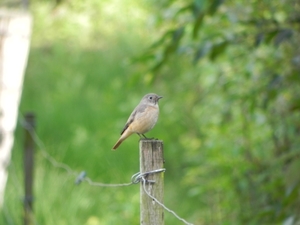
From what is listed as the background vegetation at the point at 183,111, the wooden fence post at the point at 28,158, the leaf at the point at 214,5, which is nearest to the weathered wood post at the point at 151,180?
the background vegetation at the point at 183,111

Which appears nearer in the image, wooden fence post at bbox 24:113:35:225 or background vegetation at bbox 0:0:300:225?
background vegetation at bbox 0:0:300:225

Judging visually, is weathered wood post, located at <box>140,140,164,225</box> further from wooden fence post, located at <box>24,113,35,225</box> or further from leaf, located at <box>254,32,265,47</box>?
wooden fence post, located at <box>24,113,35,225</box>

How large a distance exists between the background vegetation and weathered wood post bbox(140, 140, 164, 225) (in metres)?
0.86

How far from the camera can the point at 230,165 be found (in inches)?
199

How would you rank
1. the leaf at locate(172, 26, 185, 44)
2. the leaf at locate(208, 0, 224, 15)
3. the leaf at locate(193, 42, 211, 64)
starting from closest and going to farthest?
the leaf at locate(208, 0, 224, 15), the leaf at locate(172, 26, 185, 44), the leaf at locate(193, 42, 211, 64)

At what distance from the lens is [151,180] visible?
2258 mm

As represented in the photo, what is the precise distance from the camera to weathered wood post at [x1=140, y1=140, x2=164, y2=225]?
224 cm

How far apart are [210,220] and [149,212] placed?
4106 mm

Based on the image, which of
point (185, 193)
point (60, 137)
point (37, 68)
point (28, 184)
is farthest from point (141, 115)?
point (37, 68)

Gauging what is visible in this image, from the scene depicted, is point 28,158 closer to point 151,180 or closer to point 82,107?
point 82,107

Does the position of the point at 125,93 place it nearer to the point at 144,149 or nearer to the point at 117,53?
the point at 117,53

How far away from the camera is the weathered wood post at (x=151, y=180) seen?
2244 millimetres

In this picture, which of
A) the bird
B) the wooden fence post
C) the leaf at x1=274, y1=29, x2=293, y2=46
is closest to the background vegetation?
the leaf at x1=274, y1=29, x2=293, y2=46

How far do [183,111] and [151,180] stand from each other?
520 centimetres
